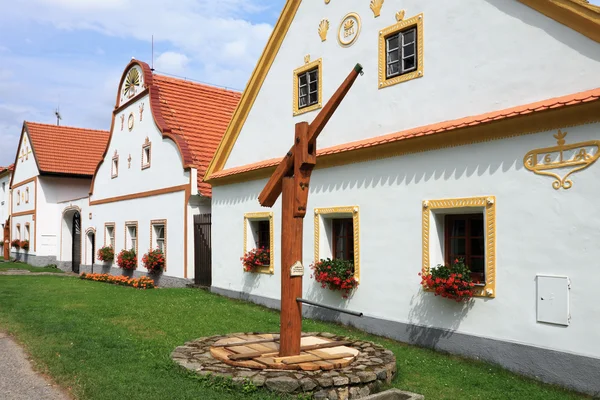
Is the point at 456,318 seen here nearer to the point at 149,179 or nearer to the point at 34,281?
the point at 149,179

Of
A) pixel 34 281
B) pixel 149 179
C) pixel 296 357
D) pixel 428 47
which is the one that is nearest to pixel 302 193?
pixel 296 357

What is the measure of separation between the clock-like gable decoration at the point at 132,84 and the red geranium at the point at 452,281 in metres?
14.6

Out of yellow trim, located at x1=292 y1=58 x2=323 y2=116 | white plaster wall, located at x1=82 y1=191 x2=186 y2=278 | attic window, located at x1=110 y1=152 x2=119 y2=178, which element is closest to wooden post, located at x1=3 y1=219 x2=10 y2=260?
white plaster wall, located at x1=82 y1=191 x2=186 y2=278

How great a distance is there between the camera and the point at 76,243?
27875mm

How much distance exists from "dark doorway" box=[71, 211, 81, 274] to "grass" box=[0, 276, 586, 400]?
12999mm

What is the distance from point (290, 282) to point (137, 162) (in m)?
14.6

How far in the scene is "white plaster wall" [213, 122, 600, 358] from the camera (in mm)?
6988

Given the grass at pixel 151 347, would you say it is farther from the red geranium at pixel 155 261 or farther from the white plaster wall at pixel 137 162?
the white plaster wall at pixel 137 162

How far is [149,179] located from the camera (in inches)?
757

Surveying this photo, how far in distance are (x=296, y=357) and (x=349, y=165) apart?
186 inches

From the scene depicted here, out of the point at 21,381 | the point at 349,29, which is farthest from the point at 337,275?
the point at 21,381

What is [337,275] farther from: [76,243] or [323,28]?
[76,243]

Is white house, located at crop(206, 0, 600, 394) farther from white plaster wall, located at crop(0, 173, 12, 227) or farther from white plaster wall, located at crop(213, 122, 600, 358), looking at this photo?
white plaster wall, located at crop(0, 173, 12, 227)

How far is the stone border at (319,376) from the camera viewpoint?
6.09m
